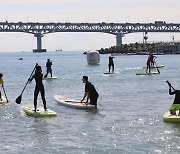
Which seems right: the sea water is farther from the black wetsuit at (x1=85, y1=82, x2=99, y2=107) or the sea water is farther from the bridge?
the bridge

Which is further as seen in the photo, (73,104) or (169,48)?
(169,48)

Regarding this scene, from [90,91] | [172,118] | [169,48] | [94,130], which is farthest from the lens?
[169,48]

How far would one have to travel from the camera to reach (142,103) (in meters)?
20.8

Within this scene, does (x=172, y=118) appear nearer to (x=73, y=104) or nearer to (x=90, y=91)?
(x=90, y=91)

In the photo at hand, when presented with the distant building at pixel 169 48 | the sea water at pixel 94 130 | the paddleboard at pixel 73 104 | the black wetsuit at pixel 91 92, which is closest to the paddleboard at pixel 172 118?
the sea water at pixel 94 130

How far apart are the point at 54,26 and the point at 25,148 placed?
166 m

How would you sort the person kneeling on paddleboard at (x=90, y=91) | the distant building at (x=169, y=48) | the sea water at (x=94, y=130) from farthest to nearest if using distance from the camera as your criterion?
1. the distant building at (x=169, y=48)
2. the person kneeling on paddleboard at (x=90, y=91)
3. the sea water at (x=94, y=130)

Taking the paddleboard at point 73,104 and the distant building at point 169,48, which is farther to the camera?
the distant building at point 169,48

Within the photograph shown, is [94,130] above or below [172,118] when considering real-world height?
below

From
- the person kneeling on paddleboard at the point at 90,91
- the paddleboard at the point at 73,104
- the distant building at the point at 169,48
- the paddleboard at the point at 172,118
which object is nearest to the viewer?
the paddleboard at the point at 172,118

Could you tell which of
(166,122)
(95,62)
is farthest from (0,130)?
(95,62)

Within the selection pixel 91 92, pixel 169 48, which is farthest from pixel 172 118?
pixel 169 48

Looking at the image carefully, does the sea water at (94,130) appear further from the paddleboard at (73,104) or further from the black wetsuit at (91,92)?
the black wetsuit at (91,92)

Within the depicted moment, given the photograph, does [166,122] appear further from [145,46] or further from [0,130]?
[145,46]
